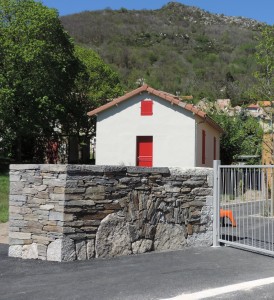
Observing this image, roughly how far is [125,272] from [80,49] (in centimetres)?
2685

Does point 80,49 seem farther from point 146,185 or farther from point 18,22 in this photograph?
point 146,185

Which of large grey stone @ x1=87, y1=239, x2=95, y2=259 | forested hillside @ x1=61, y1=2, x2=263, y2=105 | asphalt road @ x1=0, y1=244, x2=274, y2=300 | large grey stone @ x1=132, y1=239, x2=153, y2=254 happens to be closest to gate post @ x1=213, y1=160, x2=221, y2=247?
asphalt road @ x1=0, y1=244, x2=274, y2=300

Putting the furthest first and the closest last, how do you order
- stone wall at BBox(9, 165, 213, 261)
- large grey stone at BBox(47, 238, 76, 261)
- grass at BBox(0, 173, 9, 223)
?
grass at BBox(0, 173, 9, 223), stone wall at BBox(9, 165, 213, 261), large grey stone at BBox(47, 238, 76, 261)

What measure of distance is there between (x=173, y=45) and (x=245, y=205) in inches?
3684

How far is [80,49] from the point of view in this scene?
32.3 metres

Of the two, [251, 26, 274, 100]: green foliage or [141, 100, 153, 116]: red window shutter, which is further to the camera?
[141, 100, 153, 116]: red window shutter

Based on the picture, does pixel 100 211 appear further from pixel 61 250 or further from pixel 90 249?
pixel 61 250

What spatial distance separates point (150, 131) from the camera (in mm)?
22328

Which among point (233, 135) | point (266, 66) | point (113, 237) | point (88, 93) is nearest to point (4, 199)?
point (113, 237)

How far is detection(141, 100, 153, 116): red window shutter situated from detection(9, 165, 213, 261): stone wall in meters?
13.1

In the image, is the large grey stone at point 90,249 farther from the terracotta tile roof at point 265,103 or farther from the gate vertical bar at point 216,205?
the terracotta tile roof at point 265,103

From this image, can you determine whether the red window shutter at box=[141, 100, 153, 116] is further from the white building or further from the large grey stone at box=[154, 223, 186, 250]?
the large grey stone at box=[154, 223, 186, 250]

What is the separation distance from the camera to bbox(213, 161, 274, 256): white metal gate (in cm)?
870

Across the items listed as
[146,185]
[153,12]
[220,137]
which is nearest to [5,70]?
[220,137]
